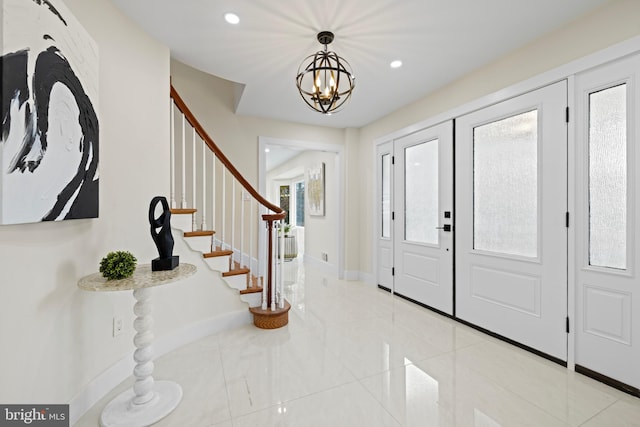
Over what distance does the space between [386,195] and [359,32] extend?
7.93 feet

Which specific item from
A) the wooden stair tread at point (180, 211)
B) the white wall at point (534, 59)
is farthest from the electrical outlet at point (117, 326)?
the white wall at point (534, 59)

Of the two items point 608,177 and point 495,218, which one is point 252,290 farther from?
point 608,177

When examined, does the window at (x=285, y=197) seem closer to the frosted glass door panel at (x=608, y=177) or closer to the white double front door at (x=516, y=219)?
the white double front door at (x=516, y=219)

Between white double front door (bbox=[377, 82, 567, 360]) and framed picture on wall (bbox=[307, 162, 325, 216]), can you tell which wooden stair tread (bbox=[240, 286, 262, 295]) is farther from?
framed picture on wall (bbox=[307, 162, 325, 216])

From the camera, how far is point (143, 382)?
166 centimetres

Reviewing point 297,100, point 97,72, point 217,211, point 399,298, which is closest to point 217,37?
point 97,72

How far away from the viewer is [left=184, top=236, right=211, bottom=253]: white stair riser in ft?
8.17

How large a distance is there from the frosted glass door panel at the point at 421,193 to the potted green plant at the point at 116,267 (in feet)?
9.92

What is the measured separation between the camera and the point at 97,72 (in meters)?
1.74

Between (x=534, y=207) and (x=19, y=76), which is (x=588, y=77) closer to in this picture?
(x=534, y=207)

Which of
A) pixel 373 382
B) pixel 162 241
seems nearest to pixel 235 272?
pixel 162 241

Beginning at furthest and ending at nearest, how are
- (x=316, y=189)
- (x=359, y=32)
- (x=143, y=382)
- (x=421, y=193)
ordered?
(x=316, y=189), (x=421, y=193), (x=359, y=32), (x=143, y=382)

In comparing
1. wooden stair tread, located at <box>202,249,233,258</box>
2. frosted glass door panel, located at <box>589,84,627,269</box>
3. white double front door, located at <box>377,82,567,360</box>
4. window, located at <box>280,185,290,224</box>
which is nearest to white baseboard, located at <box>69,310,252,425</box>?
wooden stair tread, located at <box>202,249,233,258</box>

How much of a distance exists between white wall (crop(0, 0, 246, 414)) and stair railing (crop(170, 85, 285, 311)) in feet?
0.88
